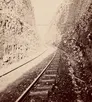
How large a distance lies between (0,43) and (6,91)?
11.7 m

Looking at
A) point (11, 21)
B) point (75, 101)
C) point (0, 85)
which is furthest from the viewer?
point (11, 21)

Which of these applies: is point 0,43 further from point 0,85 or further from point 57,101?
point 57,101

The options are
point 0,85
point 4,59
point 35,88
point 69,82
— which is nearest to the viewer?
point 35,88

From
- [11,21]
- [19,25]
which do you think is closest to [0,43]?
[11,21]

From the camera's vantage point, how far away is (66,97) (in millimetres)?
6520

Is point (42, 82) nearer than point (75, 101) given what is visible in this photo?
No

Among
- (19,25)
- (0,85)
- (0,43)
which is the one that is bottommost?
(0,85)

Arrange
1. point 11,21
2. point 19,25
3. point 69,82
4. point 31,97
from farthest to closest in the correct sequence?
point 19,25 < point 11,21 < point 69,82 < point 31,97

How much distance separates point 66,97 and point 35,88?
1.53 meters

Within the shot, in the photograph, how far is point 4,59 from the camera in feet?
58.5

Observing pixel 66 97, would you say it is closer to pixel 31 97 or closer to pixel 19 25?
pixel 31 97

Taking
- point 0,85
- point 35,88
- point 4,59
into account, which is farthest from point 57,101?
point 4,59

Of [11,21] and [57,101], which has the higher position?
[11,21]

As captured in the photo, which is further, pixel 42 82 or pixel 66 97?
pixel 42 82
